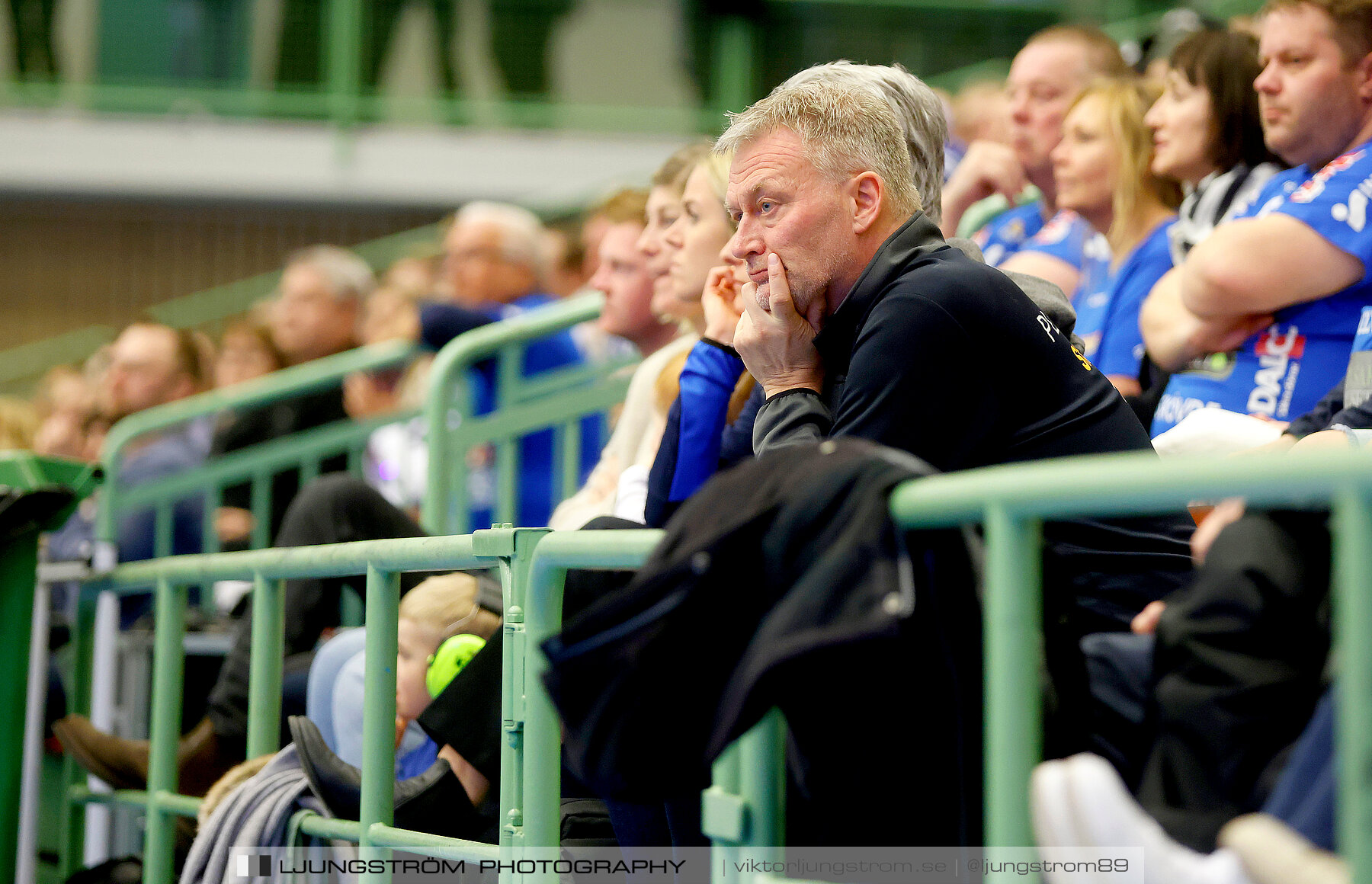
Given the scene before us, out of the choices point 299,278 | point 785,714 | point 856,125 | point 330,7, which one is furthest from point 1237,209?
point 330,7

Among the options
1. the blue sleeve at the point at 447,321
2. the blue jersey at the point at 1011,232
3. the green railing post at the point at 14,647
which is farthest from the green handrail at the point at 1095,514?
the blue sleeve at the point at 447,321

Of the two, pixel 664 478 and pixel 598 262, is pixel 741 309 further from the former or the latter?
pixel 598 262

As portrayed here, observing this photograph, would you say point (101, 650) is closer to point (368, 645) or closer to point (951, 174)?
point (368, 645)

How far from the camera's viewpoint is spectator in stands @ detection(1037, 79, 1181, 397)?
3.15 meters

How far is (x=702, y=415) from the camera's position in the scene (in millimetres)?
2455

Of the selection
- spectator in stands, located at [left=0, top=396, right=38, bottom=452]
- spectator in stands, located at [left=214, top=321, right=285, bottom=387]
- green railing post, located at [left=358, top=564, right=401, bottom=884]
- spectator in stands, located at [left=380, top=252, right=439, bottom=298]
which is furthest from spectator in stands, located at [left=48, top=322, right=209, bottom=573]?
green railing post, located at [left=358, top=564, right=401, bottom=884]

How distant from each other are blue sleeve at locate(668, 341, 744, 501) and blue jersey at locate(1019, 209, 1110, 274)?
1414 mm

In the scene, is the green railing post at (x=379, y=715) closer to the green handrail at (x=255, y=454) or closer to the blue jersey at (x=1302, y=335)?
the blue jersey at (x=1302, y=335)

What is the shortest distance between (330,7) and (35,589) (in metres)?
7.59

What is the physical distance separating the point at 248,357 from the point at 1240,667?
5.33 meters

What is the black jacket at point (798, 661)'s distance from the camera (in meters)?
1.39

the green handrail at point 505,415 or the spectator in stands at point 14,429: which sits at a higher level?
the spectator in stands at point 14,429

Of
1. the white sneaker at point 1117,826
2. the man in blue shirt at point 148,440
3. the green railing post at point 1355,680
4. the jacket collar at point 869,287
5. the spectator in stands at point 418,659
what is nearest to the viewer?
the green railing post at point 1355,680

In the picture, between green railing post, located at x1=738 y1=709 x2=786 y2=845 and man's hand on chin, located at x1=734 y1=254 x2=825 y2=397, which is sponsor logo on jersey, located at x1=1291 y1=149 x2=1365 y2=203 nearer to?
man's hand on chin, located at x1=734 y1=254 x2=825 y2=397
